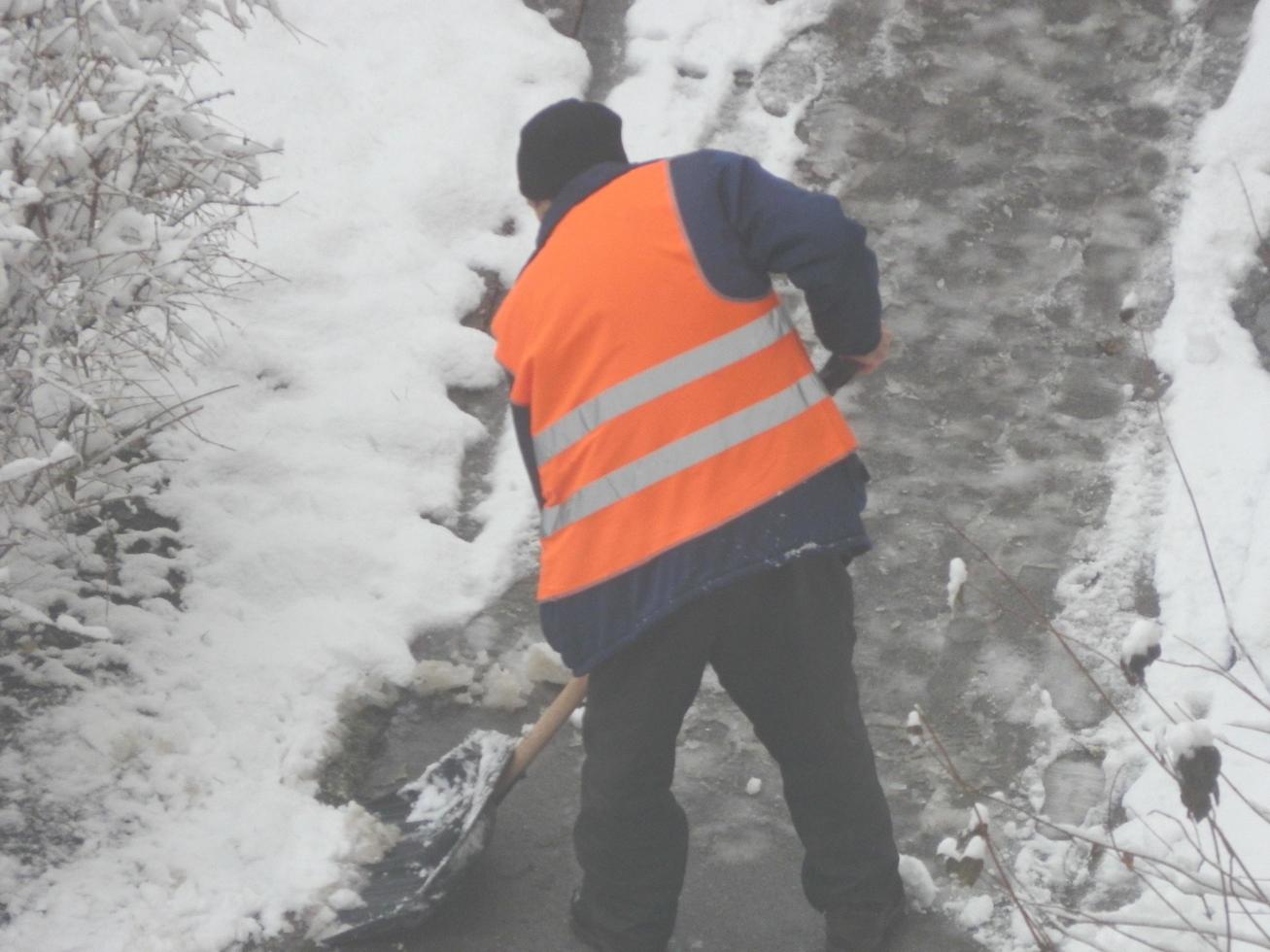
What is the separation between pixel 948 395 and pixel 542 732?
2.11m

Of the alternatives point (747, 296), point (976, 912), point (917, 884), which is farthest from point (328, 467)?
point (976, 912)

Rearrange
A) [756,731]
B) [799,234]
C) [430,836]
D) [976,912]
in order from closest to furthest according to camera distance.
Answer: [799,234]
[756,731]
[976,912]
[430,836]

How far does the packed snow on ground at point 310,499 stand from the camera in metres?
3.32

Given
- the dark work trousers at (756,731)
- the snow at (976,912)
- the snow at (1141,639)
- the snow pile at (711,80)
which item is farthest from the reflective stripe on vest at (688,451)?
the snow pile at (711,80)

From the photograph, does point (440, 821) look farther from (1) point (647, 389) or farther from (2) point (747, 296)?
(2) point (747, 296)

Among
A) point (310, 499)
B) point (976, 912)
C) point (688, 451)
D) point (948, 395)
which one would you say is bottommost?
point (976, 912)

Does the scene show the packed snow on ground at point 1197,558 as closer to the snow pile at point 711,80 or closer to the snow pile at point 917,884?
the snow pile at point 917,884

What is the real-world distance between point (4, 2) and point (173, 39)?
68 cm

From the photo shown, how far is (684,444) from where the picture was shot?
264 cm

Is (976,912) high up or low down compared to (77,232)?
down

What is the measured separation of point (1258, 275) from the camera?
15.7 feet

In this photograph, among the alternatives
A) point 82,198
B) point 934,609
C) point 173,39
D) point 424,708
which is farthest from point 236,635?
point 934,609

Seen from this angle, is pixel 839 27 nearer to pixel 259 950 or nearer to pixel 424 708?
pixel 424 708

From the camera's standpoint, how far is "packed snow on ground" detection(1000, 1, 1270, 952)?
3.14m
